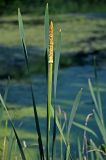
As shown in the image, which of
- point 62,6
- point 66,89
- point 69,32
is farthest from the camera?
point 62,6

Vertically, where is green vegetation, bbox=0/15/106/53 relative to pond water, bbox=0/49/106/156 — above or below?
above

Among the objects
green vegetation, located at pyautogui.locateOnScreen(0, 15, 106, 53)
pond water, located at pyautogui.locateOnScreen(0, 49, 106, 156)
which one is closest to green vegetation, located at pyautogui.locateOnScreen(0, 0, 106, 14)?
green vegetation, located at pyautogui.locateOnScreen(0, 15, 106, 53)

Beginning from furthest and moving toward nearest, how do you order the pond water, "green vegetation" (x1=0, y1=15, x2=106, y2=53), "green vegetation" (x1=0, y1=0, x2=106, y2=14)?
"green vegetation" (x1=0, y1=0, x2=106, y2=14) < "green vegetation" (x1=0, y1=15, x2=106, y2=53) < the pond water

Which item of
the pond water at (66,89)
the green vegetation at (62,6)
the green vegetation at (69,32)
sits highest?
the green vegetation at (62,6)

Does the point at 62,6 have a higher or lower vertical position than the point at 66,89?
higher

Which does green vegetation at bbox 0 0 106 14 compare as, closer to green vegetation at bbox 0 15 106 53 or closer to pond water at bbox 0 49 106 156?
green vegetation at bbox 0 15 106 53

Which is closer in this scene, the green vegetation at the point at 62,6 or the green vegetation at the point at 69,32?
the green vegetation at the point at 69,32

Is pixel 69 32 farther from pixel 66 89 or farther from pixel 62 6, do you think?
pixel 66 89

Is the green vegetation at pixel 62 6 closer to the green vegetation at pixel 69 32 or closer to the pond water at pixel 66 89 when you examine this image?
the green vegetation at pixel 69 32

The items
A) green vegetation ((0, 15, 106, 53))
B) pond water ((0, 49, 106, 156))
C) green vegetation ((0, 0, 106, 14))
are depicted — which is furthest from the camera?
green vegetation ((0, 0, 106, 14))

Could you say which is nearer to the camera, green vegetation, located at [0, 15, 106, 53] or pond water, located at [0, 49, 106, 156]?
pond water, located at [0, 49, 106, 156]

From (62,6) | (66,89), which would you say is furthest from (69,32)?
(66,89)

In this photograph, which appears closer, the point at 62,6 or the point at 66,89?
the point at 66,89

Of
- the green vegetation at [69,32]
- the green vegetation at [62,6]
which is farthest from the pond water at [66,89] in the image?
the green vegetation at [62,6]
